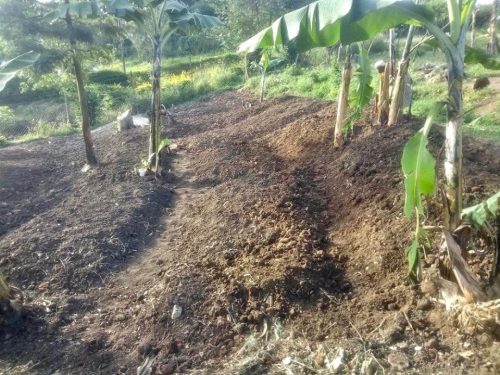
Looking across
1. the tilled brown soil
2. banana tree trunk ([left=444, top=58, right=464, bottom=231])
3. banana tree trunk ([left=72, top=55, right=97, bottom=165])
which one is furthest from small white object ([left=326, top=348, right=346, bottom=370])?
banana tree trunk ([left=72, top=55, right=97, bottom=165])

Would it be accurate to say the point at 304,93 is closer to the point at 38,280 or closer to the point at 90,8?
the point at 90,8

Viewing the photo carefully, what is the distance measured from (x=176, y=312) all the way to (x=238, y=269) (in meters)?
0.82

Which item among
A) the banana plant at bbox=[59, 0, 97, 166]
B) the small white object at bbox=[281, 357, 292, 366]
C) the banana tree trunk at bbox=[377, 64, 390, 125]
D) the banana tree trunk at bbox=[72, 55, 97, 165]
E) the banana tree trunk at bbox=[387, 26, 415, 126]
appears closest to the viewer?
the small white object at bbox=[281, 357, 292, 366]

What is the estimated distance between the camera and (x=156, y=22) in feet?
26.6

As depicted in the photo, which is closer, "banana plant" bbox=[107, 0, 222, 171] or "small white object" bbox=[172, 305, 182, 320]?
"small white object" bbox=[172, 305, 182, 320]

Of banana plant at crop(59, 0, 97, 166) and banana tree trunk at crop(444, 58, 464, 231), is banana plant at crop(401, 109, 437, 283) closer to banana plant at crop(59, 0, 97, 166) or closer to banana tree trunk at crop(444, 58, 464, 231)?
banana tree trunk at crop(444, 58, 464, 231)

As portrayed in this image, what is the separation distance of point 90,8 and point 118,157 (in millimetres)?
3071

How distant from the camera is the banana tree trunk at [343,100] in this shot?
7418mm

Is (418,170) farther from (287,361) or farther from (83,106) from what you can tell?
(83,106)

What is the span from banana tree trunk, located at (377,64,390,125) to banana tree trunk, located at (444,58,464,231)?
4268mm

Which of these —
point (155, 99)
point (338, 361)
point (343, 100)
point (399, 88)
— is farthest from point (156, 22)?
point (338, 361)

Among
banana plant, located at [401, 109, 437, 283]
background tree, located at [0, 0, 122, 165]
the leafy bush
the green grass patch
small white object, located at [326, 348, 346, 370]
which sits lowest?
the leafy bush

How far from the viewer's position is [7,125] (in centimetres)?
1972

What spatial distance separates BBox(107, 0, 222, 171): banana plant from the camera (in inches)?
307
